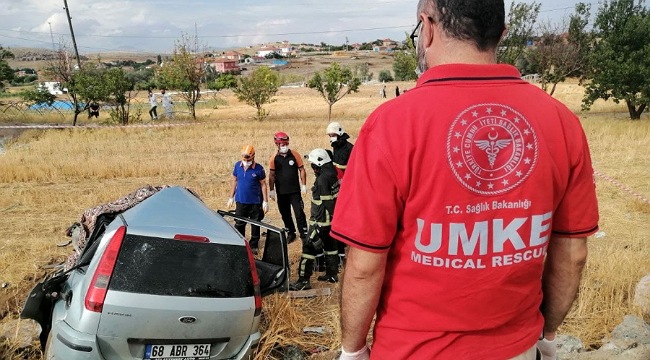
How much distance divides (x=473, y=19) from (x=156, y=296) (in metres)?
2.94

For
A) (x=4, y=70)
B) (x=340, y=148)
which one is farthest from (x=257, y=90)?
(x=340, y=148)

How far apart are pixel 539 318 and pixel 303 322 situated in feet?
11.7

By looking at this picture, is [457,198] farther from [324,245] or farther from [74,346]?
[324,245]

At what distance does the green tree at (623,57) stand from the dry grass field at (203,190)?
9.38ft

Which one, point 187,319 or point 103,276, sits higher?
point 103,276

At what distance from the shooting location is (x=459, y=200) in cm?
141

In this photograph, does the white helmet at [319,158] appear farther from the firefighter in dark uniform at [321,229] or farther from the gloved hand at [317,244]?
the gloved hand at [317,244]

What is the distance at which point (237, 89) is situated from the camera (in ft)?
93.7

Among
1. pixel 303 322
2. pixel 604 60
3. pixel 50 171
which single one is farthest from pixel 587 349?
pixel 604 60

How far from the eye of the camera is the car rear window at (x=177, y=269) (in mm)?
3701

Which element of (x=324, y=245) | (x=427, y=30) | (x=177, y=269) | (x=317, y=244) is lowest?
(x=324, y=245)

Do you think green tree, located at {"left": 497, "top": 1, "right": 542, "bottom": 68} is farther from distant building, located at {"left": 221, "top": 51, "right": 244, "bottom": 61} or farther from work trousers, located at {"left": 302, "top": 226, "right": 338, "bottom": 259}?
distant building, located at {"left": 221, "top": 51, "right": 244, "bottom": 61}

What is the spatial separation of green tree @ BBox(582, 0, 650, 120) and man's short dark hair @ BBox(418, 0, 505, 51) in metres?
25.0

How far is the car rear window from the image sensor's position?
370 cm
